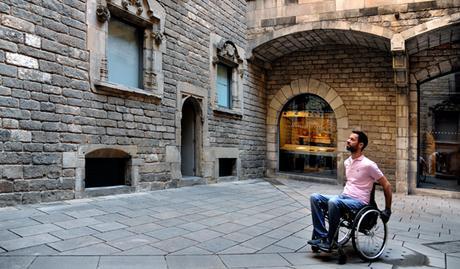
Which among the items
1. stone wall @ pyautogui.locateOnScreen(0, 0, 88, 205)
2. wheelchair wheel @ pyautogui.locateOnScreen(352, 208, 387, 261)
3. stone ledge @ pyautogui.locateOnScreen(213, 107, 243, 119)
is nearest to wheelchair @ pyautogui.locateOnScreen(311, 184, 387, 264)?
wheelchair wheel @ pyautogui.locateOnScreen(352, 208, 387, 261)

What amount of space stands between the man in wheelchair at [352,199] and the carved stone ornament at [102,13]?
4.55 m

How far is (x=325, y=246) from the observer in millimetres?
3223

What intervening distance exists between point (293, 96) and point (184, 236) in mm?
8558

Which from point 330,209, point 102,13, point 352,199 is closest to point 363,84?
point 102,13

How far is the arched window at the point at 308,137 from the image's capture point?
11.4m

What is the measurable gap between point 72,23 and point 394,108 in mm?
8456

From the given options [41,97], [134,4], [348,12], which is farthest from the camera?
[348,12]

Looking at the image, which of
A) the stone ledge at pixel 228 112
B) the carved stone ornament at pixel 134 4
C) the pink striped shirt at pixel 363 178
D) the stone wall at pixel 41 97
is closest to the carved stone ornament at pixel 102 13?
the stone wall at pixel 41 97

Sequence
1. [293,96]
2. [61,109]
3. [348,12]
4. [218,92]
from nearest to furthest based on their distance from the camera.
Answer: [61,109] → [348,12] → [218,92] → [293,96]

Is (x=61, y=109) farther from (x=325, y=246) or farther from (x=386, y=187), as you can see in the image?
(x=386, y=187)

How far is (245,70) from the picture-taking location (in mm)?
10648

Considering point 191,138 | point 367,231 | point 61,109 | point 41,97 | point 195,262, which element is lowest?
point 195,262

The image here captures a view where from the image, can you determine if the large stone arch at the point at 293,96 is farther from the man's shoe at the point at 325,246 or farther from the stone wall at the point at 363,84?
the man's shoe at the point at 325,246

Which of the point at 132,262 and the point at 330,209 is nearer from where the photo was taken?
the point at 132,262
